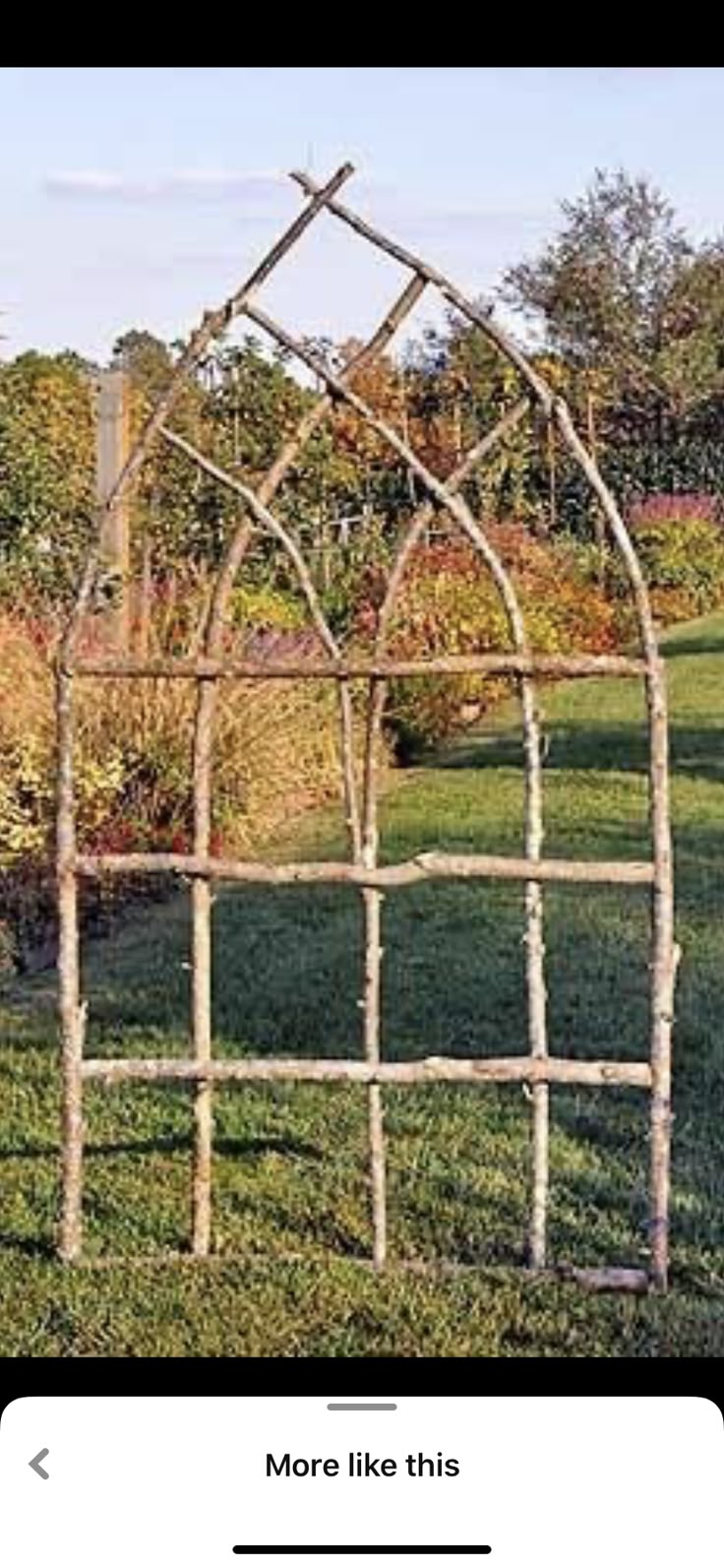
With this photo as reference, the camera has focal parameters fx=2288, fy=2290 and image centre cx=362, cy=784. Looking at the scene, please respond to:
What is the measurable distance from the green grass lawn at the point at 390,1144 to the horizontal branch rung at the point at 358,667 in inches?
36.3

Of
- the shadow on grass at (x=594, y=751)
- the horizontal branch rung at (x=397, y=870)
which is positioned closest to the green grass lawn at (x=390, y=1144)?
the horizontal branch rung at (x=397, y=870)

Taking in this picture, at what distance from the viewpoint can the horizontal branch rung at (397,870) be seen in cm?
353

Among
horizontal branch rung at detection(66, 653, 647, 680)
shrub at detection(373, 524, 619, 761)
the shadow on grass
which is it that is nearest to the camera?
horizontal branch rung at detection(66, 653, 647, 680)

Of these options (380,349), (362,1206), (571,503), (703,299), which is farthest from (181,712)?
(703,299)

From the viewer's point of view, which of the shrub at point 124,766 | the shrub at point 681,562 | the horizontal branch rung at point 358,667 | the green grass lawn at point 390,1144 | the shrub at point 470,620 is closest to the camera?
the green grass lawn at point 390,1144

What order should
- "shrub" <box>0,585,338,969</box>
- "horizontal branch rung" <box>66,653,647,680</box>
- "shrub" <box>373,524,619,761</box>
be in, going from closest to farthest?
"horizontal branch rung" <box>66,653,647,680</box>, "shrub" <box>0,585,338,969</box>, "shrub" <box>373,524,619,761</box>

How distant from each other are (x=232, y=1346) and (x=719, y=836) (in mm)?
5377

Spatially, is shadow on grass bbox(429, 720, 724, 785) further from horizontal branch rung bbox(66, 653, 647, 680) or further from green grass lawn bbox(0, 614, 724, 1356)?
horizontal branch rung bbox(66, 653, 647, 680)

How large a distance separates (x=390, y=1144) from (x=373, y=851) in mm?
952

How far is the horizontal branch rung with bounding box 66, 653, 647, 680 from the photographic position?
3.41m

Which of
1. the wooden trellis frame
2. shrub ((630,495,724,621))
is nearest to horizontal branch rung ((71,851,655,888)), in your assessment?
the wooden trellis frame

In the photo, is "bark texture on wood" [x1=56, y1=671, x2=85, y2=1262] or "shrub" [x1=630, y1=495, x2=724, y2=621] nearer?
"bark texture on wood" [x1=56, y1=671, x2=85, y2=1262]

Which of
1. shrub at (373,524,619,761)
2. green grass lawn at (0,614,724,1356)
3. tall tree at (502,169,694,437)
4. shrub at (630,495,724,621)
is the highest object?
tall tree at (502,169,694,437)

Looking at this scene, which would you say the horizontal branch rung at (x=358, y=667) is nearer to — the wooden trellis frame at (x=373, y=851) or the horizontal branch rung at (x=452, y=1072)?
the wooden trellis frame at (x=373, y=851)
